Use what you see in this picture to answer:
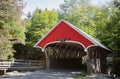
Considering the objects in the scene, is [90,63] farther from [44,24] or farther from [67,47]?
[44,24]

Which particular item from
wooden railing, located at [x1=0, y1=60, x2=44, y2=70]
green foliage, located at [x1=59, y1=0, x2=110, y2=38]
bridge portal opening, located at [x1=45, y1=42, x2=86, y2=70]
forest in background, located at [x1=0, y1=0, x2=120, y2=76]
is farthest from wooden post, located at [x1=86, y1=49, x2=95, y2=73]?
green foliage, located at [x1=59, y1=0, x2=110, y2=38]

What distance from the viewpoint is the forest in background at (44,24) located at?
26.4 metres

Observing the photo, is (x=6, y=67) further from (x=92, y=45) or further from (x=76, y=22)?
(x=76, y=22)

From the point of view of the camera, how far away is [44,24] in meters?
40.1

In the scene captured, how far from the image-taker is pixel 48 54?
2867 centimetres

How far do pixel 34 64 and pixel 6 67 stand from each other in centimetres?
321

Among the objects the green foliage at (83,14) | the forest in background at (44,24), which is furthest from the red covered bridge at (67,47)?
the green foliage at (83,14)

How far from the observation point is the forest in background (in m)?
26.4

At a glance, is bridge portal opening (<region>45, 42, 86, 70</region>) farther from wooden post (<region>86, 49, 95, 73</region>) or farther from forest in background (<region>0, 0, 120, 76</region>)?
forest in background (<region>0, 0, 120, 76</region>)

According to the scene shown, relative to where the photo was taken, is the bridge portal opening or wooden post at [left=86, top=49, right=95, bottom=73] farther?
the bridge portal opening

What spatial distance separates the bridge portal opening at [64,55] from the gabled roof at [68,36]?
4.33 ft

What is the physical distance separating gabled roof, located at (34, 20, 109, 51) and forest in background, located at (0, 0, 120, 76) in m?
3.13

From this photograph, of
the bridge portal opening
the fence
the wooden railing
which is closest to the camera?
the fence

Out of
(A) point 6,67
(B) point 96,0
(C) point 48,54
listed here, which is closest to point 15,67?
(A) point 6,67
